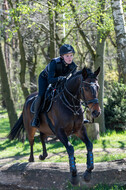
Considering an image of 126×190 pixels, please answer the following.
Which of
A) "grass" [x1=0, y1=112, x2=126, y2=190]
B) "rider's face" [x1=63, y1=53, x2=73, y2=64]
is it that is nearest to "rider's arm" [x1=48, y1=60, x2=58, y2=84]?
"rider's face" [x1=63, y1=53, x2=73, y2=64]

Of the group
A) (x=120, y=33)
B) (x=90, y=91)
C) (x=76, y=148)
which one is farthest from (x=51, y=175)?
(x=120, y=33)

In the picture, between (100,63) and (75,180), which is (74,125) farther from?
(100,63)

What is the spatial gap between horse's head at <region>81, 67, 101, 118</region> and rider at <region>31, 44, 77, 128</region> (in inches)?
28.6

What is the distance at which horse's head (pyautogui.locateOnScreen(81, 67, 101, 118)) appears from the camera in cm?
457

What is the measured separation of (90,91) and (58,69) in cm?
134

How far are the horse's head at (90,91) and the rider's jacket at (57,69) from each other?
31.0 inches

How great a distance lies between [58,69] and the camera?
227 inches

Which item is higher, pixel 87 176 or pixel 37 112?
pixel 37 112

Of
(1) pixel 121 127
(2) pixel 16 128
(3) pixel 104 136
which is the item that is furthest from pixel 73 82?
(1) pixel 121 127

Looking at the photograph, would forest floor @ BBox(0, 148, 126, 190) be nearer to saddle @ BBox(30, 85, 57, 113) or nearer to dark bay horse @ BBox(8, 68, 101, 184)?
dark bay horse @ BBox(8, 68, 101, 184)

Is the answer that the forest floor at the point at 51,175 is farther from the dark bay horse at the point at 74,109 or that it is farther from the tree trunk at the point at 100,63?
the tree trunk at the point at 100,63

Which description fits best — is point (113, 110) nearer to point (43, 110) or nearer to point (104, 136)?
point (104, 136)

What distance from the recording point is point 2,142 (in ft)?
40.8

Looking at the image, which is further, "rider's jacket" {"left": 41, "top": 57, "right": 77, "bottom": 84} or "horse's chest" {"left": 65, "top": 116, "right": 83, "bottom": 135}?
"rider's jacket" {"left": 41, "top": 57, "right": 77, "bottom": 84}
